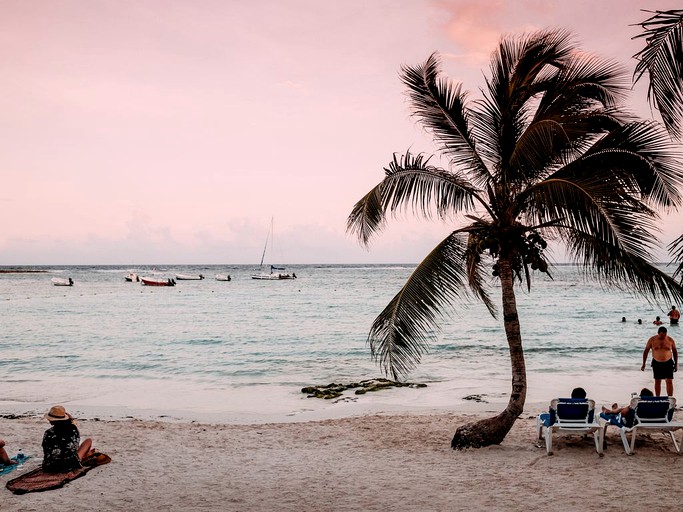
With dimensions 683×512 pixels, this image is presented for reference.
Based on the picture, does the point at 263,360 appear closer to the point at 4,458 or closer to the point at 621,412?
the point at 4,458

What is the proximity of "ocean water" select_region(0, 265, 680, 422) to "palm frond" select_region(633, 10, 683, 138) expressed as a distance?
2944 mm

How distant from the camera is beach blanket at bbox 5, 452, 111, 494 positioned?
23.3 ft

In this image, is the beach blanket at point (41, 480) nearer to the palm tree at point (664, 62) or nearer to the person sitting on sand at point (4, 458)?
the person sitting on sand at point (4, 458)

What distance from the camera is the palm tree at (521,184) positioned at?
727 cm

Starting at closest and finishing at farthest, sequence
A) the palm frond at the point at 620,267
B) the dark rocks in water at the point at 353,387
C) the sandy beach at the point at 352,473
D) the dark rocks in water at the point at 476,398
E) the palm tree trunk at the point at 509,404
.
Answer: the sandy beach at the point at 352,473 < the palm frond at the point at 620,267 < the palm tree trunk at the point at 509,404 < the dark rocks in water at the point at 476,398 < the dark rocks in water at the point at 353,387

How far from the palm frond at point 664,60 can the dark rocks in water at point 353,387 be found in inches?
487

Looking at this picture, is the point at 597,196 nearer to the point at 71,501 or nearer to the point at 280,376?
the point at 71,501

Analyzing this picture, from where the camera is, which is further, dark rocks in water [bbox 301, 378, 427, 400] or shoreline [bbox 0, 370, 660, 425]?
dark rocks in water [bbox 301, 378, 427, 400]

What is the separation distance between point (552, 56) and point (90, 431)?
10.9 meters

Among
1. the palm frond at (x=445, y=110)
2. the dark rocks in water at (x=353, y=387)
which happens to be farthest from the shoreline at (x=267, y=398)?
the palm frond at (x=445, y=110)

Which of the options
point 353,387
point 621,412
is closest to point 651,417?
point 621,412

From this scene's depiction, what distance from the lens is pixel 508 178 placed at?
8.15 meters

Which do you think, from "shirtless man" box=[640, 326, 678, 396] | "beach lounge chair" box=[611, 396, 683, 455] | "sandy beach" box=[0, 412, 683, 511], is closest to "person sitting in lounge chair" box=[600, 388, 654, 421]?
"beach lounge chair" box=[611, 396, 683, 455]

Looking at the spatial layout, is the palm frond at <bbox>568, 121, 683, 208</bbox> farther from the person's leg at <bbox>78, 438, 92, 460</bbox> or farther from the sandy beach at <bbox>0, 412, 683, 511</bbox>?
the person's leg at <bbox>78, 438, 92, 460</bbox>
